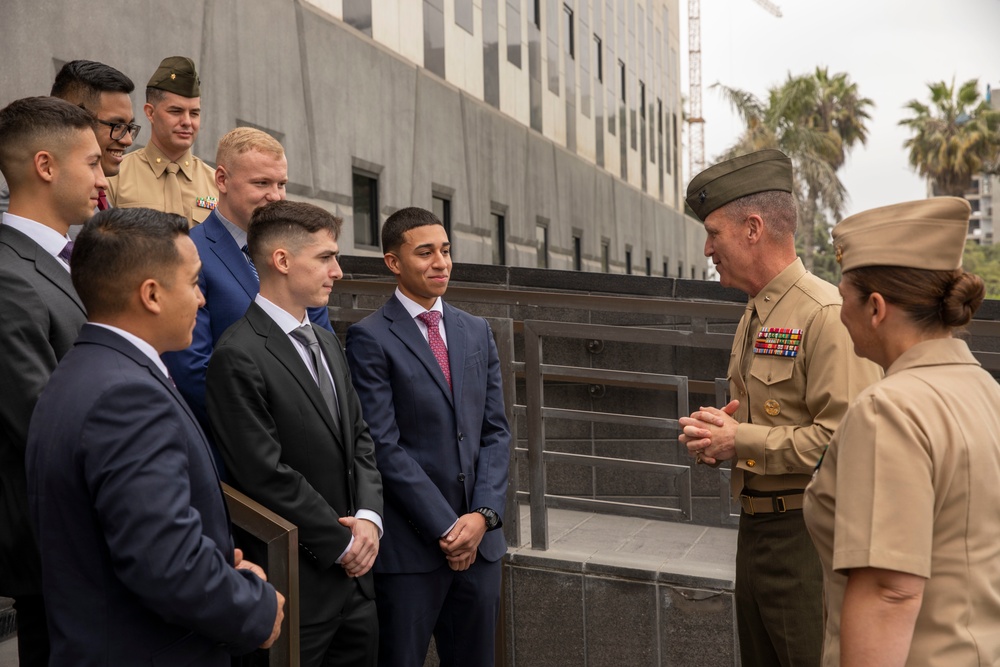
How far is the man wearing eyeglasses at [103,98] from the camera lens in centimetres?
391

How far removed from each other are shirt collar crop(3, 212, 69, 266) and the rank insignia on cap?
6.80ft

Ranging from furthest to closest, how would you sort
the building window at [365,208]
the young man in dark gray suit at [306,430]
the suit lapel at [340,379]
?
1. the building window at [365,208]
2. the suit lapel at [340,379]
3. the young man in dark gray suit at [306,430]

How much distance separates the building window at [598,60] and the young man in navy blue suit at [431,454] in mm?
20360

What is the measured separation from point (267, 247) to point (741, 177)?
156 cm

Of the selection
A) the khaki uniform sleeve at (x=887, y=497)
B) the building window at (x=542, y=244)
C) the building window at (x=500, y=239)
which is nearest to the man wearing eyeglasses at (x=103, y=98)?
the khaki uniform sleeve at (x=887, y=497)

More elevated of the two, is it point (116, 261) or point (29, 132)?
point (29, 132)

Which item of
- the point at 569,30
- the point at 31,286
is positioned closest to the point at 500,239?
the point at 569,30

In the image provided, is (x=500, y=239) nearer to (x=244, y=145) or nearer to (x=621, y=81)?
(x=621, y=81)

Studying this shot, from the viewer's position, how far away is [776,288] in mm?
3146

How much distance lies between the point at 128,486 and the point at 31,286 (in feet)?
2.69

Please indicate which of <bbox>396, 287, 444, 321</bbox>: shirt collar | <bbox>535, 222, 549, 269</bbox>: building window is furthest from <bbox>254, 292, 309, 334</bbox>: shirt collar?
<bbox>535, 222, 549, 269</bbox>: building window

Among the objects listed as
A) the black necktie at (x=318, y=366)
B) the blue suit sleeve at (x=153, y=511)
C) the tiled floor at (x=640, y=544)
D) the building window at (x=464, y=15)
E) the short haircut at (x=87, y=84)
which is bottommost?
the tiled floor at (x=640, y=544)

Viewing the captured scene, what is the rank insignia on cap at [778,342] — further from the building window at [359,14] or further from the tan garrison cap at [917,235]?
the building window at [359,14]

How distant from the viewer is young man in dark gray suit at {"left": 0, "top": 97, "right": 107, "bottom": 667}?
2523mm
